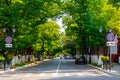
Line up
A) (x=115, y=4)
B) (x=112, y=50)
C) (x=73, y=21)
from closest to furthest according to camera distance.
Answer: (x=115, y=4), (x=112, y=50), (x=73, y=21)

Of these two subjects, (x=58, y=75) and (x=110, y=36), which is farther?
(x=110, y=36)

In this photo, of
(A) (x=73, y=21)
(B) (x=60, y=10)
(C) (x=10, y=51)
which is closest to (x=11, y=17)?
(C) (x=10, y=51)

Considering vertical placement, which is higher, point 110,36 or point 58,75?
point 110,36

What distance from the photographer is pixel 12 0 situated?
5797cm

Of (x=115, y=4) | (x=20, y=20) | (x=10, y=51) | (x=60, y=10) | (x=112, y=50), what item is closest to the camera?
(x=115, y=4)

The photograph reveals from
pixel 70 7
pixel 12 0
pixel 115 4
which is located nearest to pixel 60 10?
pixel 70 7

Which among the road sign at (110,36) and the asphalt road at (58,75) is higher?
the road sign at (110,36)

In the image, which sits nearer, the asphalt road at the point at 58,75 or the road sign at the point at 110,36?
the asphalt road at the point at 58,75

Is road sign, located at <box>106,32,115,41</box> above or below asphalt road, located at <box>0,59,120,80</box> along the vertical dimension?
above

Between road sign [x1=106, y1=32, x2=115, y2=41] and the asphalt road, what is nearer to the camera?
the asphalt road

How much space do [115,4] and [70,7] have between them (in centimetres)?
3792

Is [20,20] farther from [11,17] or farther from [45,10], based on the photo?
[45,10]

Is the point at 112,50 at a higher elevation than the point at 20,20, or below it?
below

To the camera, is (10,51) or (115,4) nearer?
(115,4)
